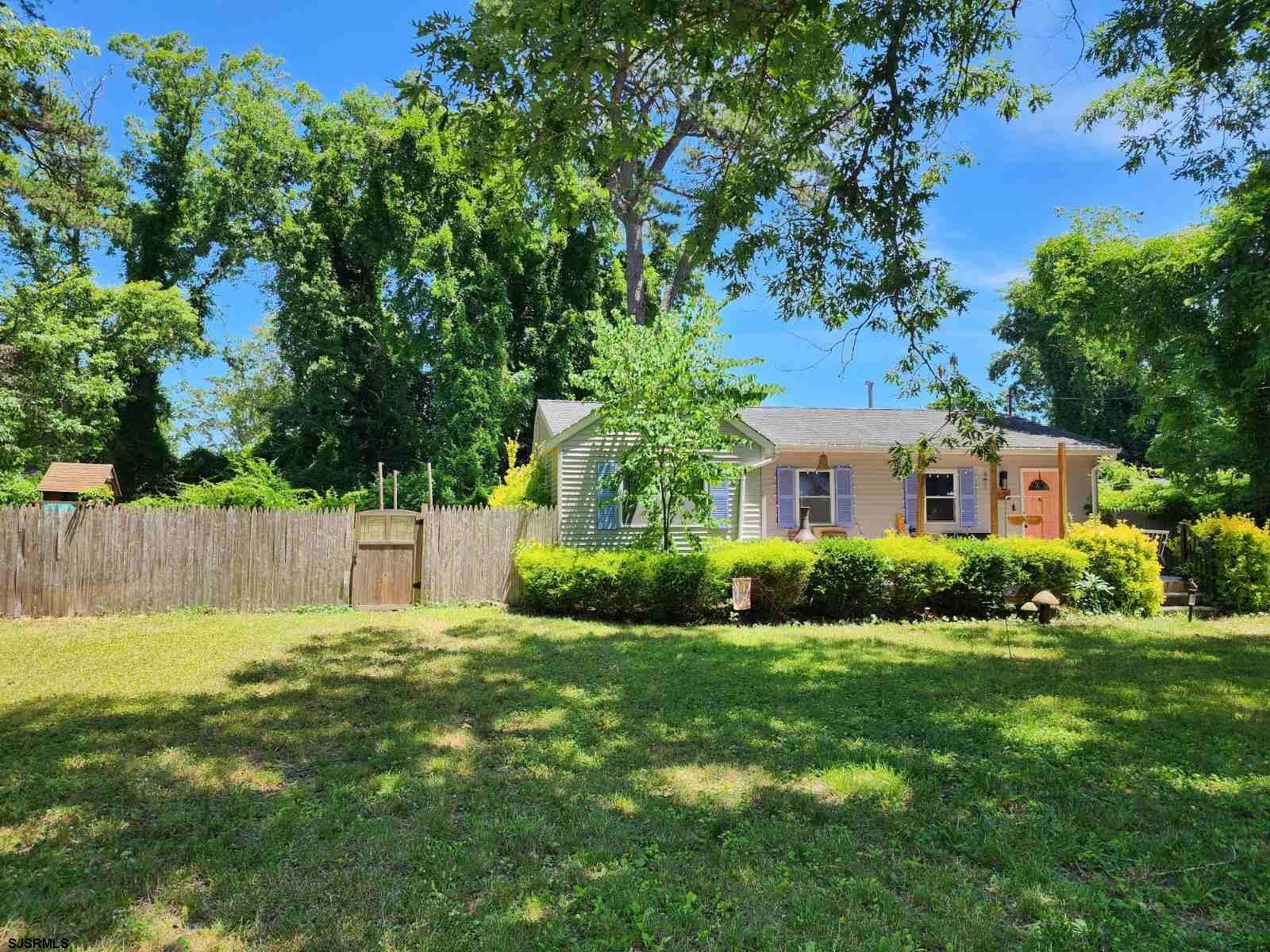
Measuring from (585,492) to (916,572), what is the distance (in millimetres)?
6578

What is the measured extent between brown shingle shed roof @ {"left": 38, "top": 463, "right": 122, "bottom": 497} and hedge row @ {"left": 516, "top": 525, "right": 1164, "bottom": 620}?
11.0 metres

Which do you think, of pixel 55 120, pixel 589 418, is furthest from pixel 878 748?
pixel 55 120

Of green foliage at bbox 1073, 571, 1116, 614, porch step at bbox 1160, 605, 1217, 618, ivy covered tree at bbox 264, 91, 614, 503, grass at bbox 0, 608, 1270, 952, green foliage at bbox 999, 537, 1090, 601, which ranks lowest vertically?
grass at bbox 0, 608, 1270, 952

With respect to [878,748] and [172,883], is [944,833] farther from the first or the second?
[172,883]

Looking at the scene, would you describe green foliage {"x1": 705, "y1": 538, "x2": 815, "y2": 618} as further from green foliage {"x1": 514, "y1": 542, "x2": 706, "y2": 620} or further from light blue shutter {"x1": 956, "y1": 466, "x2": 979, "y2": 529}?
light blue shutter {"x1": 956, "y1": 466, "x2": 979, "y2": 529}

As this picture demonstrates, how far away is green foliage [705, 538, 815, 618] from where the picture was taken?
10.9 m

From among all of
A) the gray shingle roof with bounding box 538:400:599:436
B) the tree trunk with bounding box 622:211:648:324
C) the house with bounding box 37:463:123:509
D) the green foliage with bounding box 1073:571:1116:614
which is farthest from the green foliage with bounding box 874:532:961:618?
the house with bounding box 37:463:123:509

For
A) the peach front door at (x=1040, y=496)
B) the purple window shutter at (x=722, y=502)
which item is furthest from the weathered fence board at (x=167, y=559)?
the peach front door at (x=1040, y=496)

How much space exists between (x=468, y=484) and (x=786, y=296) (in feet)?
53.0

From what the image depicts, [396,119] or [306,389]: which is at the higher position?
[396,119]

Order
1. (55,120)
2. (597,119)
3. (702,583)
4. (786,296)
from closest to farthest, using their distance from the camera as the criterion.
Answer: (597,119)
(786,296)
(55,120)
(702,583)

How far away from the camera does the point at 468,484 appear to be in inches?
826

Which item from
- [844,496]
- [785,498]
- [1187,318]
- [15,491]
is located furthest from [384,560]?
[1187,318]

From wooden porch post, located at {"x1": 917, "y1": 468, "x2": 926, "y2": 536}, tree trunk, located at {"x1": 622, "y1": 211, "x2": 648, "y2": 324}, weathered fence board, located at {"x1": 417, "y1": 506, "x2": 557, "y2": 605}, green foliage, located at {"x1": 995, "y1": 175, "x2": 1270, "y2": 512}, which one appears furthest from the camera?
tree trunk, located at {"x1": 622, "y1": 211, "x2": 648, "y2": 324}
